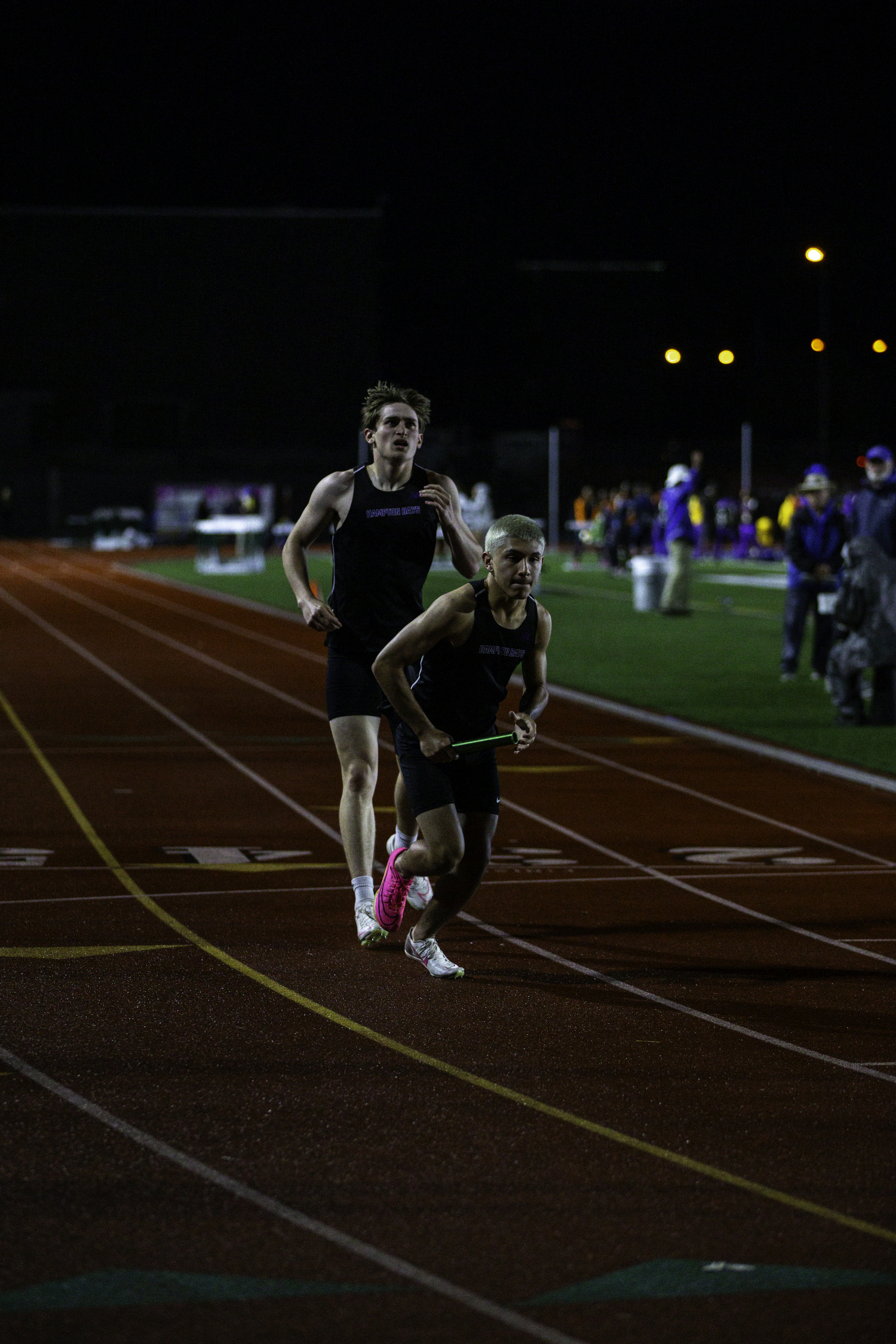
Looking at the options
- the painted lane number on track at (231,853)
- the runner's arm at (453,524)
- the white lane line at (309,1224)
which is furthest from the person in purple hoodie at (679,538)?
the white lane line at (309,1224)

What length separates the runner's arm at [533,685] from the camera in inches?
274

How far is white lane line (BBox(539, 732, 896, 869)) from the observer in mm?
10398

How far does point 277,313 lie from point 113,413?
6884mm

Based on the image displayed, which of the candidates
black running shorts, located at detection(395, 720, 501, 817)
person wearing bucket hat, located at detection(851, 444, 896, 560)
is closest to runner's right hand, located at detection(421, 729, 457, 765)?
black running shorts, located at detection(395, 720, 501, 817)

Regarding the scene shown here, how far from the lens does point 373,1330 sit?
3.91 m

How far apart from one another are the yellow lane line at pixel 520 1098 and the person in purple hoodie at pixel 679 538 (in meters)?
18.6

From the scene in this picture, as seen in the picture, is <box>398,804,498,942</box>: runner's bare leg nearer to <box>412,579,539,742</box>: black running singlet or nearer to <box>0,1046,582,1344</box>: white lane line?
<box>412,579,539,742</box>: black running singlet

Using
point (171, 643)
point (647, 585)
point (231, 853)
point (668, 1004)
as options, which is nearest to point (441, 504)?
point (668, 1004)

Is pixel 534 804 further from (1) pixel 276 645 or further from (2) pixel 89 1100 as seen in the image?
(1) pixel 276 645

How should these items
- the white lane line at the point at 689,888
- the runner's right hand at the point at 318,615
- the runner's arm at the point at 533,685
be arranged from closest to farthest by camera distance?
the runner's arm at the point at 533,685
the runner's right hand at the point at 318,615
the white lane line at the point at 689,888

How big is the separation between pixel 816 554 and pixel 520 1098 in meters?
13.1

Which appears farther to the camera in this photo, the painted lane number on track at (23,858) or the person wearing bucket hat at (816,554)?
the person wearing bucket hat at (816,554)

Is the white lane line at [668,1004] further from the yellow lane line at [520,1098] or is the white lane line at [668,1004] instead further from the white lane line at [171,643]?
the white lane line at [171,643]

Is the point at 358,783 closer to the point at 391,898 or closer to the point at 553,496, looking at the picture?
the point at 391,898
